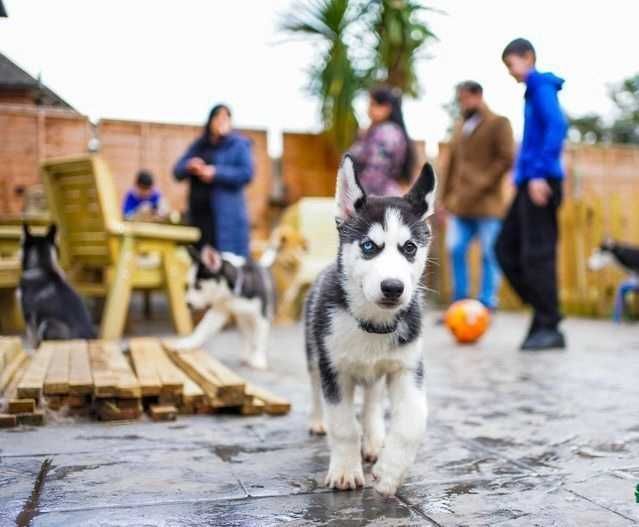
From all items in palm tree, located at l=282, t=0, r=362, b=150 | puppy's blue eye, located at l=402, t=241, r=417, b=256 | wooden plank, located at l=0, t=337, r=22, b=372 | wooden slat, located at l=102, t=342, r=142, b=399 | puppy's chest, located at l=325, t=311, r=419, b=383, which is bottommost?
wooden slat, located at l=102, t=342, r=142, b=399

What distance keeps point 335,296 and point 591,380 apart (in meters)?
2.31

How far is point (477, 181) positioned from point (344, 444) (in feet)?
18.0

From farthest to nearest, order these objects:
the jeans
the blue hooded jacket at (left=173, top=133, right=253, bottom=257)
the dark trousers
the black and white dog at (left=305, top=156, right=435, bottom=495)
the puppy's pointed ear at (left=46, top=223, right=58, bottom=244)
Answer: the jeans, the blue hooded jacket at (left=173, top=133, right=253, bottom=257), the dark trousers, the puppy's pointed ear at (left=46, top=223, right=58, bottom=244), the black and white dog at (left=305, top=156, right=435, bottom=495)

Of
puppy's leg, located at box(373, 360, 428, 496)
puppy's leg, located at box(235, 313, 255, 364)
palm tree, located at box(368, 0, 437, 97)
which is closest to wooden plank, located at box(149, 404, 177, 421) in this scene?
puppy's leg, located at box(373, 360, 428, 496)

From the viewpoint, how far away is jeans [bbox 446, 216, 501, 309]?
7.72m

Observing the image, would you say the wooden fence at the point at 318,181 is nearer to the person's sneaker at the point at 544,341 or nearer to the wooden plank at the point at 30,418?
the wooden plank at the point at 30,418

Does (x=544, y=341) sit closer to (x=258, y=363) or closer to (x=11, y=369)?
(x=258, y=363)

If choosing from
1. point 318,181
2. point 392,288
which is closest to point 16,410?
point 392,288

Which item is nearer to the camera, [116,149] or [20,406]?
[20,406]

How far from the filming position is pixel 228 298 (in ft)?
17.3

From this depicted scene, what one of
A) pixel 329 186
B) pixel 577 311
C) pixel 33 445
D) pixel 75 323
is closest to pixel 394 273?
pixel 33 445

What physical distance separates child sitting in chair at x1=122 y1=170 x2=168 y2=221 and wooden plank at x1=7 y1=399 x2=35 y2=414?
17.4ft

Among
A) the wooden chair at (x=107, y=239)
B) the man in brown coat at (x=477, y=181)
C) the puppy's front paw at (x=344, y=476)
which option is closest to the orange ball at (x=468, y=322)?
the man in brown coat at (x=477, y=181)

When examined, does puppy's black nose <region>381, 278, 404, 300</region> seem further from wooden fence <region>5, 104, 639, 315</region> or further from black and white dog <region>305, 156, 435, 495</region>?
wooden fence <region>5, 104, 639, 315</region>
